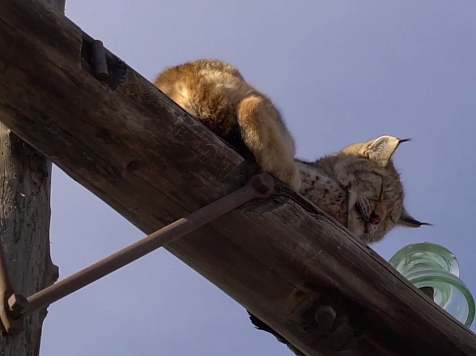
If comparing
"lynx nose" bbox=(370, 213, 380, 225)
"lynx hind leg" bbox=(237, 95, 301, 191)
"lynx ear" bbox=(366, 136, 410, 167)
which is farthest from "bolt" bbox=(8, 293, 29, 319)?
"lynx ear" bbox=(366, 136, 410, 167)

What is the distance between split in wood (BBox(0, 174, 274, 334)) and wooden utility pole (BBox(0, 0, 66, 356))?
3.9 inches

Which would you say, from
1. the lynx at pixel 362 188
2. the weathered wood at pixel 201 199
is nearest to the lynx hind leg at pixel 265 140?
the weathered wood at pixel 201 199

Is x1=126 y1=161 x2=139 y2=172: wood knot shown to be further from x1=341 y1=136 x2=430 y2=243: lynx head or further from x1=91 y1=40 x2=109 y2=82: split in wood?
x1=341 y1=136 x2=430 y2=243: lynx head

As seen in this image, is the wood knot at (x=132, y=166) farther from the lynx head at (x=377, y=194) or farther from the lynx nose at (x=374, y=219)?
the lynx nose at (x=374, y=219)

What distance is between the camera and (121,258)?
188 cm

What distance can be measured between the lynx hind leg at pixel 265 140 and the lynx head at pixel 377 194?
1017 mm

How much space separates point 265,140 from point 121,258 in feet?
2.29

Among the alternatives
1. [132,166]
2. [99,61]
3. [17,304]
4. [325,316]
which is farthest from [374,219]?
[17,304]

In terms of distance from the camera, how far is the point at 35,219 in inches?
80.5

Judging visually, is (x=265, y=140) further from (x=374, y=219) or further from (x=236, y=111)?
(x=374, y=219)

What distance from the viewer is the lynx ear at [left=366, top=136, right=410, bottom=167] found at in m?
3.89

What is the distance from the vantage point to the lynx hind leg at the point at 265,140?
7.80ft

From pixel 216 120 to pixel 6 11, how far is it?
2.78 ft

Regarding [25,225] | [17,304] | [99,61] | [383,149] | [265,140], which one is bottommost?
[17,304]
